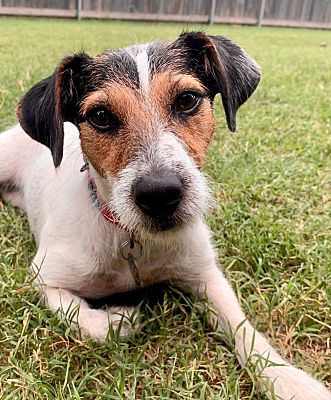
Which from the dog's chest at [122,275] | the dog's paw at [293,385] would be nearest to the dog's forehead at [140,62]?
the dog's chest at [122,275]

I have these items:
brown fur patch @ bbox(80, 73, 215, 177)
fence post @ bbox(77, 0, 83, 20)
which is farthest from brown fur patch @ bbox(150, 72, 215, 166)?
fence post @ bbox(77, 0, 83, 20)

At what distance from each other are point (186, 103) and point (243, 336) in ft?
4.16

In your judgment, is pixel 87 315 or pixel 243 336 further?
pixel 87 315

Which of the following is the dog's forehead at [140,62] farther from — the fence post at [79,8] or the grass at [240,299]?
the fence post at [79,8]

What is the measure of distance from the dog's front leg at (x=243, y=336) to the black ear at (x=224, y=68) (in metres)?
0.84

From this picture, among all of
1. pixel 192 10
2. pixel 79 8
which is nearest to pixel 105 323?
pixel 79 8

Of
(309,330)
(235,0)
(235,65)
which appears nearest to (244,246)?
(309,330)

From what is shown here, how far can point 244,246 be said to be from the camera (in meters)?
3.73

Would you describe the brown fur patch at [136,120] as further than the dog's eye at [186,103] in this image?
No

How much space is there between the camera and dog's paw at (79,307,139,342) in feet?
9.44

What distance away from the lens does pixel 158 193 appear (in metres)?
2.53

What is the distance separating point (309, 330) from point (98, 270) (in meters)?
1.22

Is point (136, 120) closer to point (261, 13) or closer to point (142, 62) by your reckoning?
point (142, 62)

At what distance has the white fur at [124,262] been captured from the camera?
104 inches
